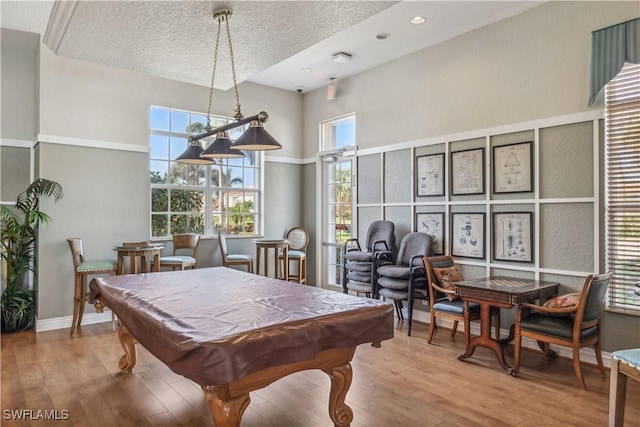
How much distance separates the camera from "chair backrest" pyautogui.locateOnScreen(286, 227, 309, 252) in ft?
22.2

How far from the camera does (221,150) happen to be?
3277 mm

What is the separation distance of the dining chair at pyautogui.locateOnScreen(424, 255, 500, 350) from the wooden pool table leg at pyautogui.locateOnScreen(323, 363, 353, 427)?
1814 mm

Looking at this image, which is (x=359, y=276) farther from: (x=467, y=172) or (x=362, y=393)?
(x=362, y=393)

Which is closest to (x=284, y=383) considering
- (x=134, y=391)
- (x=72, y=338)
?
(x=134, y=391)

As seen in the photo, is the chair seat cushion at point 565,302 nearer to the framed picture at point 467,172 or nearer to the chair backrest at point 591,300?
the chair backrest at point 591,300

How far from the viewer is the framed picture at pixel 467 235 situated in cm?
452

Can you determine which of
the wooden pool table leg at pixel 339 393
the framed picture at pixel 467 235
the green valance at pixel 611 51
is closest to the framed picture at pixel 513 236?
the framed picture at pixel 467 235

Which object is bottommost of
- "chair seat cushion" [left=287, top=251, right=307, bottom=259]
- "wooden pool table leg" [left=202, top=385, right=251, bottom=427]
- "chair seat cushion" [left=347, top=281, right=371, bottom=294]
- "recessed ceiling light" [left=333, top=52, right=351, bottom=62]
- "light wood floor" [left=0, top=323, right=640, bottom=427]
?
"light wood floor" [left=0, top=323, right=640, bottom=427]

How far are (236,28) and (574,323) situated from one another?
3817mm

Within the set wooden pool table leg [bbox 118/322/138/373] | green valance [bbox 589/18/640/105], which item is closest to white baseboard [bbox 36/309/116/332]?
wooden pool table leg [bbox 118/322/138/373]

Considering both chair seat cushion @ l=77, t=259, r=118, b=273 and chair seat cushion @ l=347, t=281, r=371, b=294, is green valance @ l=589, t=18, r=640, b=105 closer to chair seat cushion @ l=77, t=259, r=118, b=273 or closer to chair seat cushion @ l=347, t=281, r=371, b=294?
chair seat cushion @ l=347, t=281, r=371, b=294

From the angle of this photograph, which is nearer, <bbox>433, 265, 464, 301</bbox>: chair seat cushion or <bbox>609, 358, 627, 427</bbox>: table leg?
<bbox>609, 358, 627, 427</bbox>: table leg

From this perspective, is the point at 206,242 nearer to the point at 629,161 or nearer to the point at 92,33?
the point at 92,33

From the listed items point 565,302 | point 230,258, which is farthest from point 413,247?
point 230,258
